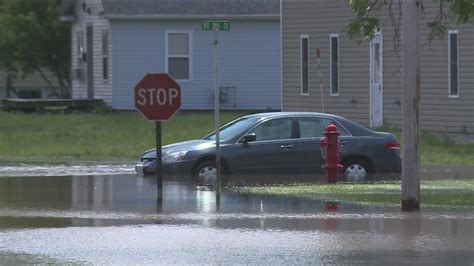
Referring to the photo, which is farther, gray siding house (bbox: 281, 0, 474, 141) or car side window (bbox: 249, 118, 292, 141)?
gray siding house (bbox: 281, 0, 474, 141)

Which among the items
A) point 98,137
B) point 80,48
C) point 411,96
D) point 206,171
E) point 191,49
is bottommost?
point 206,171

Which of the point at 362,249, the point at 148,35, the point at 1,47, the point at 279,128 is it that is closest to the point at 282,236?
the point at 362,249

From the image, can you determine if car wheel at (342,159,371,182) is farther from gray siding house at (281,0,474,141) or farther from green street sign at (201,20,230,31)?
gray siding house at (281,0,474,141)

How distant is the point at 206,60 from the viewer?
1683 inches

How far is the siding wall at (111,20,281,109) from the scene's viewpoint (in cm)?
4259

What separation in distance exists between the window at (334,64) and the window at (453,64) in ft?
13.9

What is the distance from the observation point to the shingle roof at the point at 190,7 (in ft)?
138

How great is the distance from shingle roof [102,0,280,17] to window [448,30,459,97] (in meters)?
12.2

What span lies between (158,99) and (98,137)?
47.9 feet

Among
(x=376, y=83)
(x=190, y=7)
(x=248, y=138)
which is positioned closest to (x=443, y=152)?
(x=376, y=83)

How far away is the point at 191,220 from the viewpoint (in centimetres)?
1531

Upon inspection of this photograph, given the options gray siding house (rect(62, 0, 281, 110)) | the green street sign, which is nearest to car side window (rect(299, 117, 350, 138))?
the green street sign

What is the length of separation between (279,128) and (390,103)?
11.3 metres

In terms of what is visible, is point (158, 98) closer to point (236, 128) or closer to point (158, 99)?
point (158, 99)
